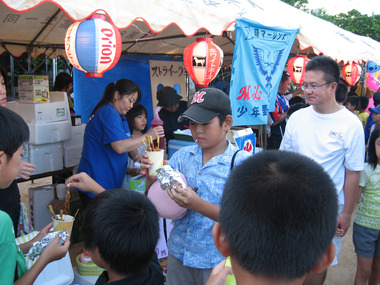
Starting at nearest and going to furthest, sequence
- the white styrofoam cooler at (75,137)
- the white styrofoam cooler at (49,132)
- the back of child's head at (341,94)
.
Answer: the white styrofoam cooler at (49,132) → the white styrofoam cooler at (75,137) → the back of child's head at (341,94)

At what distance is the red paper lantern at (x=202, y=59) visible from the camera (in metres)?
3.79

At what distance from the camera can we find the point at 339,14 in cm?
2642

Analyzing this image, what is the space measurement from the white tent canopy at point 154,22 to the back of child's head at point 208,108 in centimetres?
150

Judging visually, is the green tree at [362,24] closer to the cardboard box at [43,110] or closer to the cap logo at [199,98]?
the cardboard box at [43,110]

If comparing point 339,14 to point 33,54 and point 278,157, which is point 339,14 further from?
Answer: point 278,157

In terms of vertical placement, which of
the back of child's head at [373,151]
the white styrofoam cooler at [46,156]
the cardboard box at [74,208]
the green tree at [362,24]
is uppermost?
the green tree at [362,24]

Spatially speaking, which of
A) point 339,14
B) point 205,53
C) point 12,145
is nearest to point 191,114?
point 12,145

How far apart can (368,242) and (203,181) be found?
1.80 m

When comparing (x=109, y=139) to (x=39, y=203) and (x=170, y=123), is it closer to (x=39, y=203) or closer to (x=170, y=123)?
(x=39, y=203)

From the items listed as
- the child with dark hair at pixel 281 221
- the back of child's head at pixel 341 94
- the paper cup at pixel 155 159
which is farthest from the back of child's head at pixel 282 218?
the back of child's head at pixel 341 94

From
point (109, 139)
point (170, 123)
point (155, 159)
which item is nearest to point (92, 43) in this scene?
point (109, 139)

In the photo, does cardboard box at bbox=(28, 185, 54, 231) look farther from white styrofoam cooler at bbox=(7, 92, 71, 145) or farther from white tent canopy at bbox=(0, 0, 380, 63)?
white tent canopy at bbox=(0, 0, 380, 63)

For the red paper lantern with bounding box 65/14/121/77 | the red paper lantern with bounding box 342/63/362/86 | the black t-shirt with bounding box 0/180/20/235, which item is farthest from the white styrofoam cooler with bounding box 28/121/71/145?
the red paper lantern with bounding box 342/63/362/86

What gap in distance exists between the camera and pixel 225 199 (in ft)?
2.79
